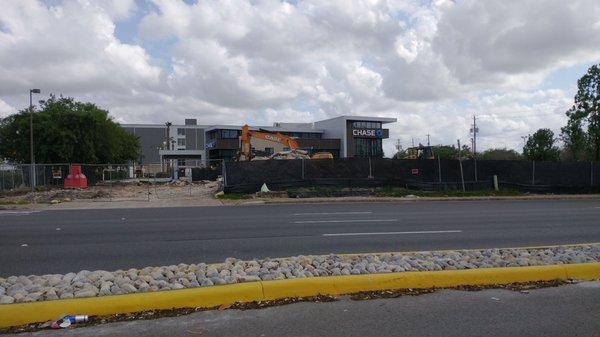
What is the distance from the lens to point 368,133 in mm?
95125

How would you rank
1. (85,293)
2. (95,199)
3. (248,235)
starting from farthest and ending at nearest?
(95,199)
(248,235)
(85,293)

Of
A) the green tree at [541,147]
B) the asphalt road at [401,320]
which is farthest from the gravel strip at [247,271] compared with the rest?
the green tree at [541,147]

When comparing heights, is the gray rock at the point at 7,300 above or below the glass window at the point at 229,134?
below

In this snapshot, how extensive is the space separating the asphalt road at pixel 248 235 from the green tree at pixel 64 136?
106ft

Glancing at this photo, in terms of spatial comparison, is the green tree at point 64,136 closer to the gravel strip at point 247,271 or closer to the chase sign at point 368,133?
the gravel strip at point 247,271

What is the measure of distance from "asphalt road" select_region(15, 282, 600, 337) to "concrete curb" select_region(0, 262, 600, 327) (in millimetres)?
307

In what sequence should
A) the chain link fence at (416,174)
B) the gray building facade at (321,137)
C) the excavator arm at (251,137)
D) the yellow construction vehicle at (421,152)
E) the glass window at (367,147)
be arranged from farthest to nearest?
the glass window at (367,147), the gray building facade at (321,137), the yellow construction vehicle at (421,152), the excavator arm at (251,137), the chain link fence at (416,174)

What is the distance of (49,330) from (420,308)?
12.7 ft

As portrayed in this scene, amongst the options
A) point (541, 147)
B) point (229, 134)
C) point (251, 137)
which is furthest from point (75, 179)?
point (229, 134)

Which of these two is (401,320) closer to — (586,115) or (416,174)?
(416,174)

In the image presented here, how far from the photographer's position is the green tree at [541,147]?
2201 inches

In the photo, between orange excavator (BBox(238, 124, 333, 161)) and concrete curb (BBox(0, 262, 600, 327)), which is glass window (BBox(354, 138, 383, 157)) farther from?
concrete curb (BBox(0, 262, 600, 327))

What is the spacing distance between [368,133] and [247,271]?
8922 centimetres

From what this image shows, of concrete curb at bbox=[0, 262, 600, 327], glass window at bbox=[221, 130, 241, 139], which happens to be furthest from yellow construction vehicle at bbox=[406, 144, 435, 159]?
glass window at bbox=[221, 130, 241, 139]
